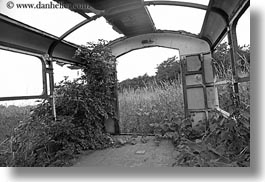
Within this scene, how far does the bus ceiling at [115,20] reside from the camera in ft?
7.07

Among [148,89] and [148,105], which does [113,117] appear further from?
[148,89]

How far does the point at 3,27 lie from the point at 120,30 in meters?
2.04

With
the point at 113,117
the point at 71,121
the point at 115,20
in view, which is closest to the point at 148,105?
the point at 113,117

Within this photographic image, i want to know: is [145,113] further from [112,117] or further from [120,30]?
[120,30]

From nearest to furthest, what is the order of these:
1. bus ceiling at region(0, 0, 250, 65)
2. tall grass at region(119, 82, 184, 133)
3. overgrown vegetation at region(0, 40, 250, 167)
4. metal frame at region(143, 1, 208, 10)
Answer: overgrown vegetation at region(0, 40, 250, 167)
bus ceiling at region(0, 0, 250, 65)
metal frame at region(143, 1, 208, 10)
tall grass at region(119, 82, 184, 133)

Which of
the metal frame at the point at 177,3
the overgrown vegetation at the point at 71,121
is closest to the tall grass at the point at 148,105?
the overgrown vegetation at the point at 71,121

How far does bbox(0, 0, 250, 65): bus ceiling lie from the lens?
2156 millimetres

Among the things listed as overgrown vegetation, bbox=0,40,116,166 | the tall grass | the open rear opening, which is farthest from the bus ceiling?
the tall grass

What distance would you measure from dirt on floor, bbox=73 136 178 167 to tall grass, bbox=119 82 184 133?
70 centimetres

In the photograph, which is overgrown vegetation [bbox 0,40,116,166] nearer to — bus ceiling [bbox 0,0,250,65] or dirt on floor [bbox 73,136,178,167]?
dirt on floor [bbox 73,136,178,167]

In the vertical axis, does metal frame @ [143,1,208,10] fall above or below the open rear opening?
above

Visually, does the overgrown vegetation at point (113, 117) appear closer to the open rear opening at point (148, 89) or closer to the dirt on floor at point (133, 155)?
the open rear opening at point (148, 89)

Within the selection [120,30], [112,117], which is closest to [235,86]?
[120,30]

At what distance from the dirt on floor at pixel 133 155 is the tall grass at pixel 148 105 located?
0.70m
